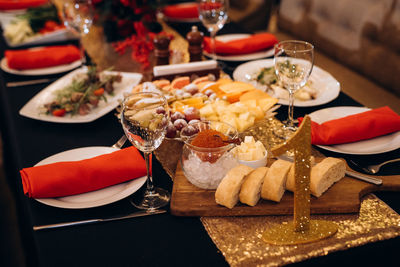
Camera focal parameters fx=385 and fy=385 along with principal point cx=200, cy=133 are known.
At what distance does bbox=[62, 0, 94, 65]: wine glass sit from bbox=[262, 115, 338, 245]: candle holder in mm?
1438

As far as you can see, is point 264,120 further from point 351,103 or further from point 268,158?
point 351,103

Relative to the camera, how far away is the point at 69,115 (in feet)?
4.70

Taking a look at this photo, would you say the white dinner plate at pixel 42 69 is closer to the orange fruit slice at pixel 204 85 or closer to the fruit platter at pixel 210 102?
the fruit platter at pixel 210 102

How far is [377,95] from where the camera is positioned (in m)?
2.22

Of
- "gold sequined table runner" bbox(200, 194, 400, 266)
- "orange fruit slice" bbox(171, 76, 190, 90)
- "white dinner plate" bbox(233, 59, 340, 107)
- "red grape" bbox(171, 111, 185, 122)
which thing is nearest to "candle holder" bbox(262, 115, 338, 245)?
"gold sequined table runner" bbox(200, 194, 400, 266)

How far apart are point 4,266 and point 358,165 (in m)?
0.90

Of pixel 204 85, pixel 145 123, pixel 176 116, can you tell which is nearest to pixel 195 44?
pixel 204 85

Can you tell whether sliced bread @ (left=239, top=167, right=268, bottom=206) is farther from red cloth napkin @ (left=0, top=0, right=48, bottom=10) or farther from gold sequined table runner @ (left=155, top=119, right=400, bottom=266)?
red cloth napkin @ (left=0, top=0, right=48, bottom=10)

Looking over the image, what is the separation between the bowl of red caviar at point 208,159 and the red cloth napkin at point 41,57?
3.92 feet

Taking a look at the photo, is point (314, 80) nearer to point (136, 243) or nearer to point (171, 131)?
point (171, 131)

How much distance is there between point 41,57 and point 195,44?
761mm

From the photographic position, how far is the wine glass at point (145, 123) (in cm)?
90

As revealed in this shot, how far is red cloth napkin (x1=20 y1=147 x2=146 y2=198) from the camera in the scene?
961 millimetres

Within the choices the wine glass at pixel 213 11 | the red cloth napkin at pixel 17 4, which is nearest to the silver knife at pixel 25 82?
the wine glass at pixel 213 11
